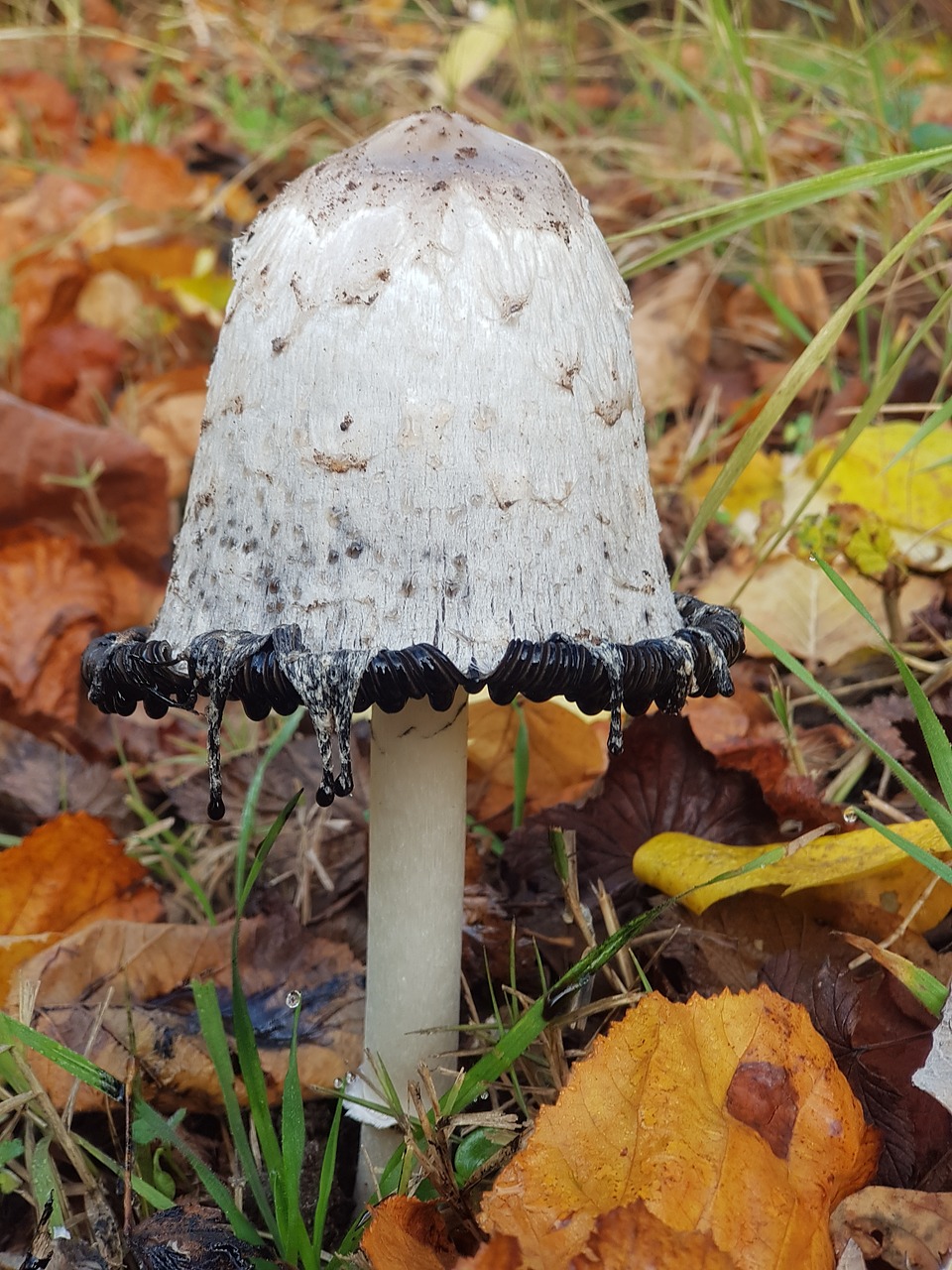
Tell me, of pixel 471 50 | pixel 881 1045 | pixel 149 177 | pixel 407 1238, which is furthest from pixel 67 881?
pixel 471 50

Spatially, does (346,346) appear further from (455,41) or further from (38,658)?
(455,41)

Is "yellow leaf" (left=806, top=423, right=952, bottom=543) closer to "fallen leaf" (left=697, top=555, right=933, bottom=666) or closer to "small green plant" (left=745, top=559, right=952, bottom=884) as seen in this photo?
"fallen leaf" (left=697, top=555, right=933, bottom=666)

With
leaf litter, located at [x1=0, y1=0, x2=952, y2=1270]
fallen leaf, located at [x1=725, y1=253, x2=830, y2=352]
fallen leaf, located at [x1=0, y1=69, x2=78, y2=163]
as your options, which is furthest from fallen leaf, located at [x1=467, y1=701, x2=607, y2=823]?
fallen leaf, located at [x1=0, y1=69, x2=78, y2=163]

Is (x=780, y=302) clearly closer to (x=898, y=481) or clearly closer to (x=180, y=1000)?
(x=898, y=481)

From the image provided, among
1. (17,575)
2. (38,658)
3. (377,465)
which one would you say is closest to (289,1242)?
(377,465)

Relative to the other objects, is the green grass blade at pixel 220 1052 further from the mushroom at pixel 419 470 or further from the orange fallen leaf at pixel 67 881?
the orange fallen leaf at pixel 67 881
